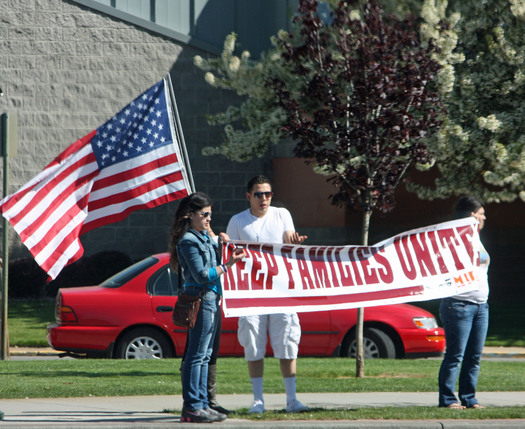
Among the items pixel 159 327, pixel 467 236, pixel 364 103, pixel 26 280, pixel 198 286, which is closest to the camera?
pixel 198 286

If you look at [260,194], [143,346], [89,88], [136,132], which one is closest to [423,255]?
[260,194]

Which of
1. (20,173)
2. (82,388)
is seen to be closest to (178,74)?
(20,173)

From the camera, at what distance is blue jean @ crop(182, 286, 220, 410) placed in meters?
7.39

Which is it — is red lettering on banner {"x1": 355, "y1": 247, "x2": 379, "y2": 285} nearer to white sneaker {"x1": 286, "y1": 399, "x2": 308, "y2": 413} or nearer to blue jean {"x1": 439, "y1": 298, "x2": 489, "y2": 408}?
blue jean {"x1": 439, "y1": 298, "x2": 489, "y2": 408}

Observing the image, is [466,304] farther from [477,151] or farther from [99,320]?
[477,151]

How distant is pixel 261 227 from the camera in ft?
26.5

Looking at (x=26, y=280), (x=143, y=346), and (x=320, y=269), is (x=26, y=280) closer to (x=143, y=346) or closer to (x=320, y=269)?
(x=143, y=346)

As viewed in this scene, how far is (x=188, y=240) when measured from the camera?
7391 millimetres

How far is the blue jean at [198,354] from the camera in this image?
7391 mm

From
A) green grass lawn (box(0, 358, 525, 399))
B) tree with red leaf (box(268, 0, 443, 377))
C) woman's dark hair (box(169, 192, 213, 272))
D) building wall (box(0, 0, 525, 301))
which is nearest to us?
woman's dark hair (box(169, 192, 213, 272))

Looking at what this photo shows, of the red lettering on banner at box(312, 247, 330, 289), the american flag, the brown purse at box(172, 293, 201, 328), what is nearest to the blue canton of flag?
the american flag

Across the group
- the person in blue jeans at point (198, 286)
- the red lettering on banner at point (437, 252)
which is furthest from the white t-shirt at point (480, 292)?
the person in blue jeans at point (198, 286)

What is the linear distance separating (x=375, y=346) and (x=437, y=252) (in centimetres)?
469

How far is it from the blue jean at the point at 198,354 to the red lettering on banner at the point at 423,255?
6.40 feet
